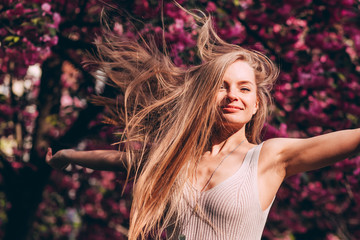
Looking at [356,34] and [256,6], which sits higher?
[256,6]

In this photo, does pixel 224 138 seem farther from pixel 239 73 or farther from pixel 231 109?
pixel 239 73

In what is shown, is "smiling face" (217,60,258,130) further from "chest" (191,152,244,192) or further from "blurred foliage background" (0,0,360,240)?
"blurred foliage background" (0,0,360,240)

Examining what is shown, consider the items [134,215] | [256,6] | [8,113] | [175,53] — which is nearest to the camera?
[134,215]

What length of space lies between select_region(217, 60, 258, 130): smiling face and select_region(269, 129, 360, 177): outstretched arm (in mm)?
263

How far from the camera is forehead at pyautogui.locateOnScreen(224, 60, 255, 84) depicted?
2.72 m

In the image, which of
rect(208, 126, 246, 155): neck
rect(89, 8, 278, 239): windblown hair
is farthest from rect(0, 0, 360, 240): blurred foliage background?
rect(208, 126, 246, 155): neck

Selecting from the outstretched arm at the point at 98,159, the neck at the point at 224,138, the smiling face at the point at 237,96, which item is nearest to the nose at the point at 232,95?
the smiling face at the point at 237,96

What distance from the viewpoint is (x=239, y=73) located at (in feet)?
8.98

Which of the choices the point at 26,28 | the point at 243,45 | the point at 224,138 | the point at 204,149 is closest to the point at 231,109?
the point at 224,138

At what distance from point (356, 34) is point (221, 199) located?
3.44m

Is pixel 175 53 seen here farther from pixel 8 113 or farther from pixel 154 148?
pixel 8 113

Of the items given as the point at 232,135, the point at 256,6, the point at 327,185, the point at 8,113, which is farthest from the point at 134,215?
the point at 8,113

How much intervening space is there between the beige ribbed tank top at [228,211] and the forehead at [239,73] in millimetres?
464

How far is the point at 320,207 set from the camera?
5.55 metres
